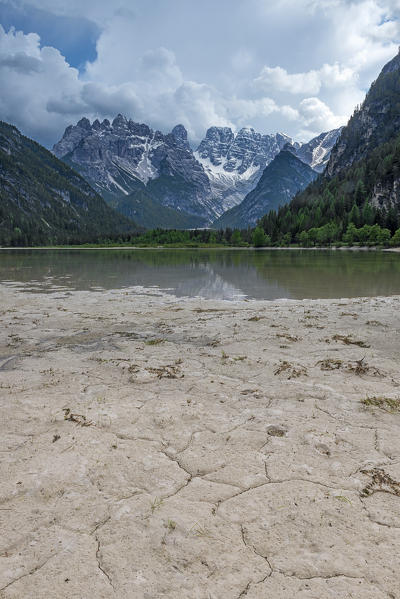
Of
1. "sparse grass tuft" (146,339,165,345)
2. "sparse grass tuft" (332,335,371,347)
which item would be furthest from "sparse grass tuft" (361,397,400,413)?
"sparse grass tuft" (146,339,165,345)

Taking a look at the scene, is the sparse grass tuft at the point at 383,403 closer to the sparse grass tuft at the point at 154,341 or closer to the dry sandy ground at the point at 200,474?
the dry sandy ground at the point at 200,474

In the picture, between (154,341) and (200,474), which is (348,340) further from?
(200,474)

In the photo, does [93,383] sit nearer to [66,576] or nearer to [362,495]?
[66,576]

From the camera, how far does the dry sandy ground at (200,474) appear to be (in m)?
2.97

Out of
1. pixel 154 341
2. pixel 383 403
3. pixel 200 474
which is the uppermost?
pixel 383 403

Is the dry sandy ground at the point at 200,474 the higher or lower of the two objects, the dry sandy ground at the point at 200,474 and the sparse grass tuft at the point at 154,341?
the higher

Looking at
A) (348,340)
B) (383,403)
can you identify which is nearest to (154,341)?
(348,340)

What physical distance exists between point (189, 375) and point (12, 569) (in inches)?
201

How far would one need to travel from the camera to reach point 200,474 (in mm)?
4336

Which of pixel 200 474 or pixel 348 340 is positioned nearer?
pixel 200 474

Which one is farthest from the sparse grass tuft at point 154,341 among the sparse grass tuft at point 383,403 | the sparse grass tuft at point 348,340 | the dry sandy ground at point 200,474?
the sparse grass tuft at point 383,403

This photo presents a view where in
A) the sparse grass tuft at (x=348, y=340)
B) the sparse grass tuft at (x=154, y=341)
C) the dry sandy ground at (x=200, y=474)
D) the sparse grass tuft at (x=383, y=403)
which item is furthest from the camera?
the sparse grass tuft at (x=154, y=341)

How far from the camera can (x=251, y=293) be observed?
2366cm

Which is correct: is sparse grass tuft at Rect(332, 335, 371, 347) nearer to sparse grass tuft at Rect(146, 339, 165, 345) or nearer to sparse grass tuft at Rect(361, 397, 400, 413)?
sparse grass tuft at Rect(361, 397, 400, 413)
